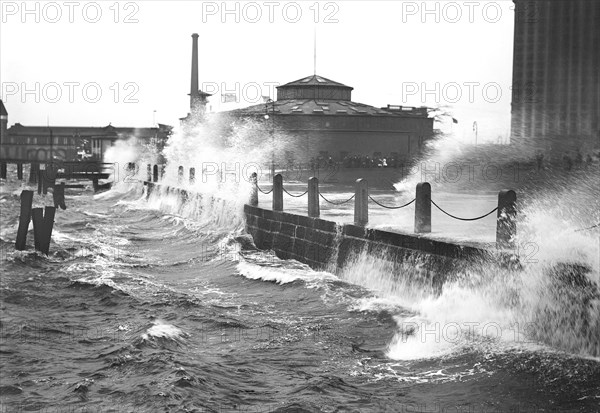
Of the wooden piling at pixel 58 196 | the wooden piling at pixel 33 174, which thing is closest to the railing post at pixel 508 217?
the wooden piling at pixel 58 196

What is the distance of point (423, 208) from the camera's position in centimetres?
1281

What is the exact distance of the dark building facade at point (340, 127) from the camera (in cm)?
6159

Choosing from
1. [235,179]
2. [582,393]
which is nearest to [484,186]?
[235,179]

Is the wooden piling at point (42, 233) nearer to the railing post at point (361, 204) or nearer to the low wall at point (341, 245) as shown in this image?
the low wall at point (341, 245)

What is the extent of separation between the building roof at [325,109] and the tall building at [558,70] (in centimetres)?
3911

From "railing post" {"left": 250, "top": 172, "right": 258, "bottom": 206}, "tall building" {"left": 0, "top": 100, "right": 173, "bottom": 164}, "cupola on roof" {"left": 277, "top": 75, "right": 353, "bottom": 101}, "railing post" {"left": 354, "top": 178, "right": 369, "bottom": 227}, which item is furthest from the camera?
"tall building" {"left": 0, "top": 100, "right": 173, "bottom": 164}

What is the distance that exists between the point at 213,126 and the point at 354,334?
196ft

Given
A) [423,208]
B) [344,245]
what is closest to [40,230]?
[344,245]

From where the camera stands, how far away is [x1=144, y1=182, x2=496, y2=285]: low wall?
1142cm

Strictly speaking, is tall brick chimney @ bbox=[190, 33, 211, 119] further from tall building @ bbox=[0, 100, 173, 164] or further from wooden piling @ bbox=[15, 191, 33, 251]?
wooden piling @ bbox=[15, 191, 33, 251]

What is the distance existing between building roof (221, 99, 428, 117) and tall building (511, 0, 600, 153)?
3911cm

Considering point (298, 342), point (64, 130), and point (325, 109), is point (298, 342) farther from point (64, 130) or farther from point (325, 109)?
point (64, 130)

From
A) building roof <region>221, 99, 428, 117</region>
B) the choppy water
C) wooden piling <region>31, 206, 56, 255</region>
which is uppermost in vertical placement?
building roof <region>221, 99, 428, 117</region>

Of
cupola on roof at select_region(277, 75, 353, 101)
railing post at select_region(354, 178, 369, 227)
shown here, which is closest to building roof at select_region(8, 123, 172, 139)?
cupola on roof at select_region(277, 75, 353, 101)
